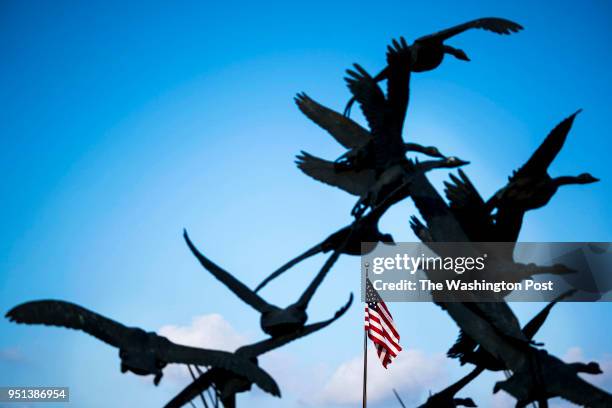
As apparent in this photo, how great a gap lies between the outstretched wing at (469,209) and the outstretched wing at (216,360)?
11.3 ft

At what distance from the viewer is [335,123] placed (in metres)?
9.10

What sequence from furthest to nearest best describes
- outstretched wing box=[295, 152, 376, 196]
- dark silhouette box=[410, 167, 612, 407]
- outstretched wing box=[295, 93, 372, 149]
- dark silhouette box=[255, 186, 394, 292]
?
outstretched wing box=[295, 93, 372, 149] < outstretched wing box=[295, 152, 376, 196] < dark silhouette box=[255, 186, 394, 292] < dark silhouette box=[410, 167, 612, 407]

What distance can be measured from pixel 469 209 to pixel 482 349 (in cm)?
194

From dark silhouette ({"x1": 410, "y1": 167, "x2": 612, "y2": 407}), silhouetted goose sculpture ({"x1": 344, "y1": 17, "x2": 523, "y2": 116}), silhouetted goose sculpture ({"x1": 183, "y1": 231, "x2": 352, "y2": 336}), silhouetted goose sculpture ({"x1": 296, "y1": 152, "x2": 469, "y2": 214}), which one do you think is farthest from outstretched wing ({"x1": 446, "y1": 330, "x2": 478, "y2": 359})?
silhouetted goose sculpture ({"x1": 344, "y1": 17, "x2": 523, "y2": 116})

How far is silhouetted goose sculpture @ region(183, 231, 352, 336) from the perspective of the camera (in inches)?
254

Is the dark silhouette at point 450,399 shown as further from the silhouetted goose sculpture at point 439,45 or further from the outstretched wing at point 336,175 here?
the silhouetted goose sculpture at point 439,45

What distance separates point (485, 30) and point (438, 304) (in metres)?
4.02

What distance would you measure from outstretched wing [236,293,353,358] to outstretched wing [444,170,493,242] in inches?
94.5

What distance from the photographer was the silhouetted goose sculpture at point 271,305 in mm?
6461

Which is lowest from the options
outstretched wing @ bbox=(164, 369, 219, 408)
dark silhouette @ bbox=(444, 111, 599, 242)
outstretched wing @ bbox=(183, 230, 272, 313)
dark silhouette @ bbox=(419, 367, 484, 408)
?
dark silhouette @ bbox=(419, 367, 484, 408)

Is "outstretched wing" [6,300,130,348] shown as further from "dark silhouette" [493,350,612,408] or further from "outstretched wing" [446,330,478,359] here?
"outstretched wing" [446,330,478,359]

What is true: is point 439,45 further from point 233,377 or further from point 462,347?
point 233,377

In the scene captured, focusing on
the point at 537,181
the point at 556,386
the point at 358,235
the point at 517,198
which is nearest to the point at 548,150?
the point at 537,181

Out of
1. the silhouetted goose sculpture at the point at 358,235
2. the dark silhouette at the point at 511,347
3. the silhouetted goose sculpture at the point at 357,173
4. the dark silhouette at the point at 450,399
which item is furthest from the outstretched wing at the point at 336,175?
the dark silhouette at the point at 450,399
